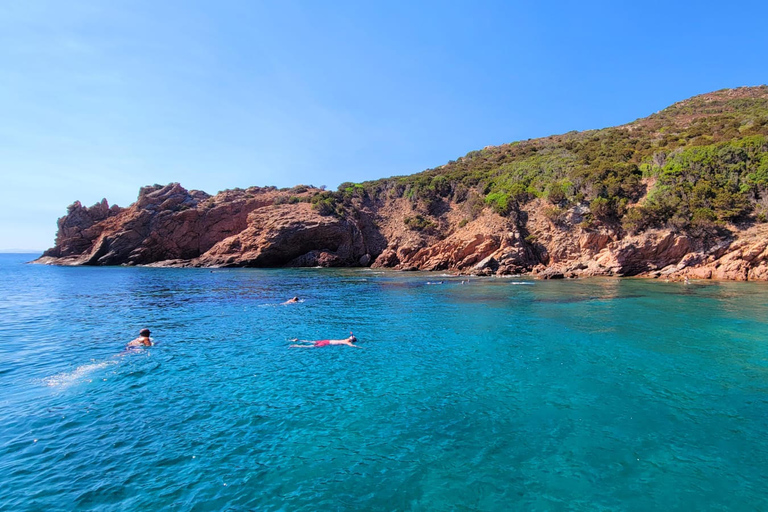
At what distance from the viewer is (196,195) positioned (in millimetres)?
79438

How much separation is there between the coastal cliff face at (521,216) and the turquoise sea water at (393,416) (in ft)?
80.2

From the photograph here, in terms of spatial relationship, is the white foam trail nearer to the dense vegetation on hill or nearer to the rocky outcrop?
the rocky outcrop

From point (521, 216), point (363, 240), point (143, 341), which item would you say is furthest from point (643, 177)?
point (143, 341)

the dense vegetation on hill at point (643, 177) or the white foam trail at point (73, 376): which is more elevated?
the dense vegetation on hill at point (643, 177)

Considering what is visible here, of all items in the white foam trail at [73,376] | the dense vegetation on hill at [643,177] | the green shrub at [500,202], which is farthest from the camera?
the green shrub at [500,202]

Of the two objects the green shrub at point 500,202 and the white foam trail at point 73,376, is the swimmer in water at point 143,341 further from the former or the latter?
the green shrub at point 500,202

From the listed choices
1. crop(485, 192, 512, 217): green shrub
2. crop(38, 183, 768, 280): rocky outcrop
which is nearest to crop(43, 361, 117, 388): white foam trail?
crop(38, 183, 768, 280): rocky outcrop

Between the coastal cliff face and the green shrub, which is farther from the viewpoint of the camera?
the green shrub

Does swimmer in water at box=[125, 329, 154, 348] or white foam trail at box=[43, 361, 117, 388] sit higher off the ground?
swimmer in water at box=[125, 329, 154, 348]

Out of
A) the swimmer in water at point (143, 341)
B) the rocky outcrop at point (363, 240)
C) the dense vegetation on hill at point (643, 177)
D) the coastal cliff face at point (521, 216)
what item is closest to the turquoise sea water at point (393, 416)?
the swimmer in water at point (143, 341)

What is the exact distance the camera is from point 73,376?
1142cm

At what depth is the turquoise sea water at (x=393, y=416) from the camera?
6.06 m

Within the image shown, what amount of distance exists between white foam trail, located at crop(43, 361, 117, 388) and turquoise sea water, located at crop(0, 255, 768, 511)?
0.10m

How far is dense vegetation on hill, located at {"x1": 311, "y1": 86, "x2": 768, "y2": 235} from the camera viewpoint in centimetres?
3994
